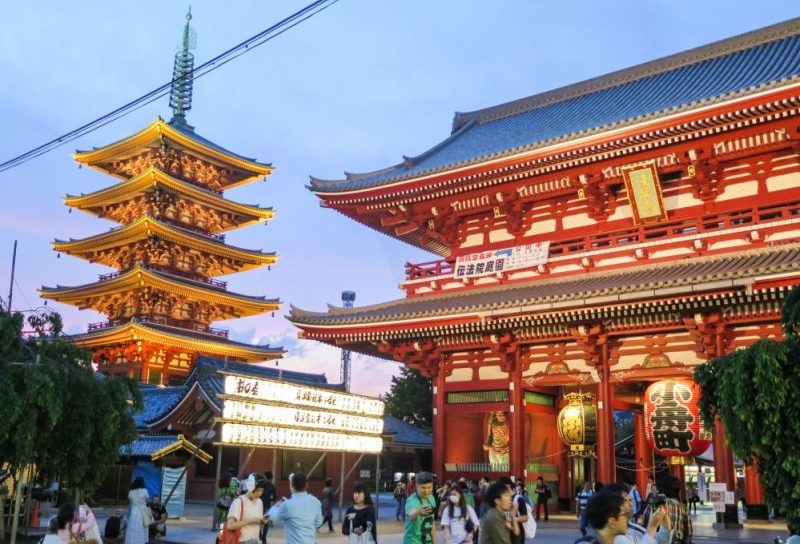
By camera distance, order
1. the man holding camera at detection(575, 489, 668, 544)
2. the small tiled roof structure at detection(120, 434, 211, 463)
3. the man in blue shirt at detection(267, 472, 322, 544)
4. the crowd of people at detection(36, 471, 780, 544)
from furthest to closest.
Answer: the small tiled roof structure at detection(120, 434, 211, 463), the man in blue shirt at detection(267, 472, 322, 544), the crowd of people at detection(36, 471, 780, 544), the man holding camera at detection(575, 489, 668, 544)

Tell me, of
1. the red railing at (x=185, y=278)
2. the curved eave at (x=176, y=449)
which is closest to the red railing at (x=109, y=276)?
the red railing at (x=185, y=278)

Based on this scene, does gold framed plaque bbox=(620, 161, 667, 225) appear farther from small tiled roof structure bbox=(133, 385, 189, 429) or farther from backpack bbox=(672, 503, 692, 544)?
small tiled roof structure bbox=(133, 385, 189, 429)

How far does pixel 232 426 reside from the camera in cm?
1658

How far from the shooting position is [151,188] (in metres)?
44.2

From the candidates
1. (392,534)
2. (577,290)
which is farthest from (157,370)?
(577,290)

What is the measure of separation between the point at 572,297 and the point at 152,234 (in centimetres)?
3123

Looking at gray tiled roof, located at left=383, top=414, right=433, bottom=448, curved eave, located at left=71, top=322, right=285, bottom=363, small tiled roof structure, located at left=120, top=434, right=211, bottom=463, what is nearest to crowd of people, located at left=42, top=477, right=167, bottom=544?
small tiled roof structure, located at left=120, top=434, right=211, bottom=463

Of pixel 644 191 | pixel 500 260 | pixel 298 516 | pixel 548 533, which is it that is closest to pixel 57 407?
pixel 298 516

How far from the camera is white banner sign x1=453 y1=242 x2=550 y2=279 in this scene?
2095cm

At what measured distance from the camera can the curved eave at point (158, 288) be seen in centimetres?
4188

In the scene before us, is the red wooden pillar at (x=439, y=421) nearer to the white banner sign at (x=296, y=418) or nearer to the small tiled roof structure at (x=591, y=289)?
the white banner sign at (x=296, y=418)

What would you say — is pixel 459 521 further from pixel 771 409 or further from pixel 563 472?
pixel 563 472

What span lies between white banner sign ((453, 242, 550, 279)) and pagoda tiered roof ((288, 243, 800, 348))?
0.57m

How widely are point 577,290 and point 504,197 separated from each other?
422 centimetres
